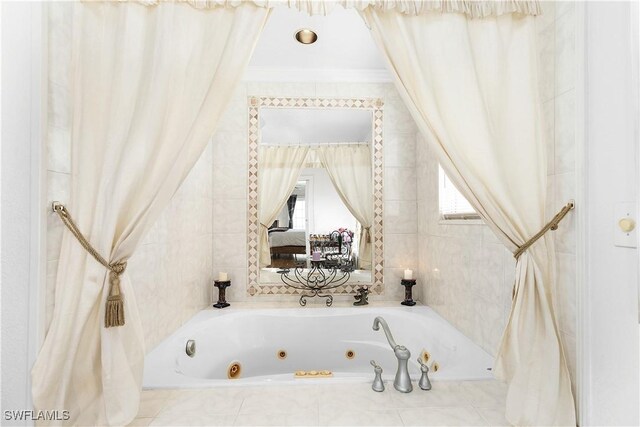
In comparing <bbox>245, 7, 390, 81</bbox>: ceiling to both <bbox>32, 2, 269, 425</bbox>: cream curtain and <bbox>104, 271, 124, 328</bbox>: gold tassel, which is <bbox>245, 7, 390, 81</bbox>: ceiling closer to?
<bbox>32, 2, 269, 425</bbox>: cream curtain

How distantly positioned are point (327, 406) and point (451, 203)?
54.7 inches

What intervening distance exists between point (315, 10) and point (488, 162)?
80cm

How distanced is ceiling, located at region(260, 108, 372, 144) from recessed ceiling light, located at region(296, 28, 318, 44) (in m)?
0.53

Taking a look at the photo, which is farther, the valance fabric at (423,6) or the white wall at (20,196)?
the valance fabric at (423,6)

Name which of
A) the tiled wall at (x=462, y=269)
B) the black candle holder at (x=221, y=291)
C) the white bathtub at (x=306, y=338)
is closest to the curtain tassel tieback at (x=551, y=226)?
the tiled wall at (x=462, y=269)

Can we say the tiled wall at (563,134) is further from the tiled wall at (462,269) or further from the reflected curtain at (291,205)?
the reflected curtain at (291,205)

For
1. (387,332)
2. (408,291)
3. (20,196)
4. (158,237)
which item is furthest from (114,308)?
(408,291)

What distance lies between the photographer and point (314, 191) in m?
2.44

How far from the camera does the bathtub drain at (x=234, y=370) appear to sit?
79.7 inches

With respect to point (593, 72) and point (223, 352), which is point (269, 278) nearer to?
point (223, 352)

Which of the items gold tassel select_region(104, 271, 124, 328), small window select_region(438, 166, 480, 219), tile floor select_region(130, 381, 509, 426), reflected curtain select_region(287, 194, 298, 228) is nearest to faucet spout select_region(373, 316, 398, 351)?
tile floor select_region(130, 381, 509, 426)

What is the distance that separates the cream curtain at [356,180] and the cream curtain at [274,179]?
0.23 meters

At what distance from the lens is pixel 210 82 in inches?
42.0

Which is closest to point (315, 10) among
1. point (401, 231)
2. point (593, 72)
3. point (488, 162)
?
point (488, 162)
